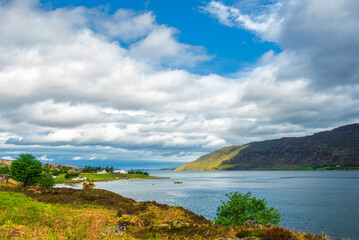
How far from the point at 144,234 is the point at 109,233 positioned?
3214 mm

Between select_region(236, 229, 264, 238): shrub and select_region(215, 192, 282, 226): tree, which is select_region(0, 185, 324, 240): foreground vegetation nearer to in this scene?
select_region(236, 229, 264, 238): shrub

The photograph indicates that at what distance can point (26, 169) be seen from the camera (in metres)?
86.9

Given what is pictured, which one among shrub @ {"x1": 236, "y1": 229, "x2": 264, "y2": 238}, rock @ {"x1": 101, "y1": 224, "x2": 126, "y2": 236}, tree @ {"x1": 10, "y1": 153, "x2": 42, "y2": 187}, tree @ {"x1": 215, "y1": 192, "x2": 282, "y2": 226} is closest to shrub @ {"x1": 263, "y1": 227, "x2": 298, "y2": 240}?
shrub @ {"x1": 236, "y1": 229, "x2": 264, "y2": 238}

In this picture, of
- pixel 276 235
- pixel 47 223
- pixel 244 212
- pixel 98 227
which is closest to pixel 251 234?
pixel 276 235

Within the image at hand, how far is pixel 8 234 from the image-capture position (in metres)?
16.9

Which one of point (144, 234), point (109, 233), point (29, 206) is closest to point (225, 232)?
point (144, 234)

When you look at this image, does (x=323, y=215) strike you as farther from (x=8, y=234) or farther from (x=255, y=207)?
(x=8, y=234)

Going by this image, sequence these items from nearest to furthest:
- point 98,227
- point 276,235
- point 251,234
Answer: point 276,235
point 251,234
point 98,227

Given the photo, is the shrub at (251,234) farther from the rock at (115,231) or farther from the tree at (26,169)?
the tree at (26,169)

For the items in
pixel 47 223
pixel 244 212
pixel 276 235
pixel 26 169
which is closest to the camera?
pixel 276 235

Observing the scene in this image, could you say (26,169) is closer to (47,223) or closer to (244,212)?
(47,223)

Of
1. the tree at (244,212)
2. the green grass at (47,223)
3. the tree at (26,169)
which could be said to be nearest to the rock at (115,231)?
the green grass at (47,223)

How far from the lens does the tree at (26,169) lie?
85188 mm

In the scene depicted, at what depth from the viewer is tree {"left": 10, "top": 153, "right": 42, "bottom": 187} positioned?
85188 mm
